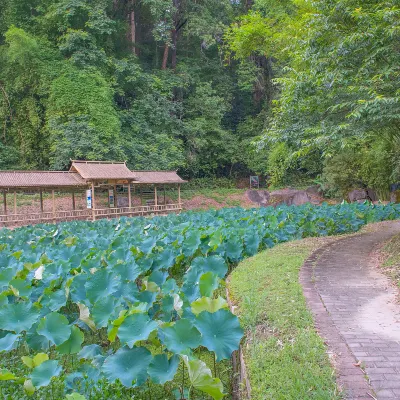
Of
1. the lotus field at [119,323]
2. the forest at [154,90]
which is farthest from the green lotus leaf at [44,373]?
the forest at [154,90]

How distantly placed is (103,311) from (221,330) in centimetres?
117

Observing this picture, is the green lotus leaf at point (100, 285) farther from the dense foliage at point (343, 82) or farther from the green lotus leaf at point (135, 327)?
the dense foliage at point (343, 82)

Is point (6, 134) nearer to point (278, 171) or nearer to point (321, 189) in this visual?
point (278, 171)

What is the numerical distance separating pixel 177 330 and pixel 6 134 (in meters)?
28.8

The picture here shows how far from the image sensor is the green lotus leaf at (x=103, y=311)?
3553mm

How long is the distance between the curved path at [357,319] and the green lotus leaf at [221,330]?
85 cm

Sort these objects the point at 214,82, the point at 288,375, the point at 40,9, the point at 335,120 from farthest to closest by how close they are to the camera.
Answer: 1. the point at 214,82
2. the point at 40,9
3. the point at 335,120
4. the point at 288,375

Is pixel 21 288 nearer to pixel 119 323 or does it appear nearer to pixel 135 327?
pixel 119 323

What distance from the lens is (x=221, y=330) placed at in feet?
9.71

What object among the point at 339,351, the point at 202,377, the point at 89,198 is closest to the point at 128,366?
the point at 202,377

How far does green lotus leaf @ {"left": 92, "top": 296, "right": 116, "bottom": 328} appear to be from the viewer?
3.55 m

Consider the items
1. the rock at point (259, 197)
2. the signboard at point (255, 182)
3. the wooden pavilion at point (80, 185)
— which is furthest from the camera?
the signboard at point (255, 182)

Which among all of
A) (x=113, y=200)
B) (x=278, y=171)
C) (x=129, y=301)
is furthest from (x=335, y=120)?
(x=278, y=171)

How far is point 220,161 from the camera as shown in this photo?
1366 inches
